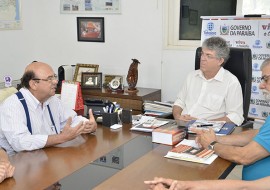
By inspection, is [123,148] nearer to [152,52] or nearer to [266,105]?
[266,105]

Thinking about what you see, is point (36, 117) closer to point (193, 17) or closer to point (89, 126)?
point (89, 126)

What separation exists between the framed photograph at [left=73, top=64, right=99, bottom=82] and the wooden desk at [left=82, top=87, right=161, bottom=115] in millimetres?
348

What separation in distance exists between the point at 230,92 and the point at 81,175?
5.69 ft

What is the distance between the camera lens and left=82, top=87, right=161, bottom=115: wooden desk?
3941mm

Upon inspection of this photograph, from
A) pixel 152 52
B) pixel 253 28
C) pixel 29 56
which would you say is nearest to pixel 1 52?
pixel 29 56

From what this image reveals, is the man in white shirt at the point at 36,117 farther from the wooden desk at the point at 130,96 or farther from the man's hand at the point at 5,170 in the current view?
the wooden desk at the point at 130,96

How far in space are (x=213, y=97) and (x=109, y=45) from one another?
186 centimetres

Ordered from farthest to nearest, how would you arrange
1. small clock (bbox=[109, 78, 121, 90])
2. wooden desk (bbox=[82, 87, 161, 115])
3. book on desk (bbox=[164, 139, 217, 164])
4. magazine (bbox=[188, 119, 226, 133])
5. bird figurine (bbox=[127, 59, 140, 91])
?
small clock (bbox=[109, 78, 121, 90])
bird figurine (bbox=[127, 59, 140, 91])
wooden desk (bbox=[82, 87, 161, 115])
magazine (bbox=[188, 119, 226, 133])
book on desk (bbox=[164, 139, 217, 164])

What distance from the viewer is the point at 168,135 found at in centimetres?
213

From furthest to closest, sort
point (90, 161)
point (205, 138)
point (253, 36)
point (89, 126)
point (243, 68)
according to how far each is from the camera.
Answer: point (253, 36), point (243, 68), point (89, 126), point (205, 138), point (90, 161)

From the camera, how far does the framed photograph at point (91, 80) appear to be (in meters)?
4.32

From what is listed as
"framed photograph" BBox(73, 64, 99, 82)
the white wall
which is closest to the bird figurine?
the white wall

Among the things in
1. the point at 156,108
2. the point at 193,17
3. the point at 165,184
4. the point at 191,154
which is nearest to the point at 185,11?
the point at 193,17

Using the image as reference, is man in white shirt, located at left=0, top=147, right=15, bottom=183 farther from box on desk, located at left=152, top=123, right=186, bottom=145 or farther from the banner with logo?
the banner with logo
